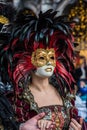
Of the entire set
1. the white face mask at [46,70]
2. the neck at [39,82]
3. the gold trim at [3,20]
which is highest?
the gold trim at [3,20]

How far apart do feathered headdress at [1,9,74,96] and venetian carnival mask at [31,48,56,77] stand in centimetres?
4

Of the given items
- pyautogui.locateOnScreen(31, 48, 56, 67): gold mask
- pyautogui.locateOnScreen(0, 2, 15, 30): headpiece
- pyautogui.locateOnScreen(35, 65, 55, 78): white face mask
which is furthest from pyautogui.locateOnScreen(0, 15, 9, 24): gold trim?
pyautogui.locateOnScreen(35, 65, 55, 78): white face mask

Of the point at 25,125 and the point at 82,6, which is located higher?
the point at 82,6

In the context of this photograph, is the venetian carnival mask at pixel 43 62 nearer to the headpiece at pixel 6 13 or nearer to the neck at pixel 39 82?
the neck at pixel 39 82

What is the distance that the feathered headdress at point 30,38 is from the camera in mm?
4055

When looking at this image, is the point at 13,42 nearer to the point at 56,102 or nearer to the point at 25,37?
the point at 25,37

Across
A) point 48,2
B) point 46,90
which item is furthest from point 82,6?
point 46,90

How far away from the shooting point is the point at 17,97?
13.3 ft

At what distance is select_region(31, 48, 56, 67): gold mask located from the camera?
4121 millimetres

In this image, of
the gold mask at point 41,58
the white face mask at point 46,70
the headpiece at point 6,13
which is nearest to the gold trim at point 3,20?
the headpiece at point 6,13

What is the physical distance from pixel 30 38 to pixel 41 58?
0.61ft

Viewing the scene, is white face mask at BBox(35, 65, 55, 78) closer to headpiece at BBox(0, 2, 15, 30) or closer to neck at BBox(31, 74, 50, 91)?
neck at BBox(31, 74, 50, 91)

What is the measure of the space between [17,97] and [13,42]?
43 cm

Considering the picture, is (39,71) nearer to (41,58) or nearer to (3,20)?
(41,58)
